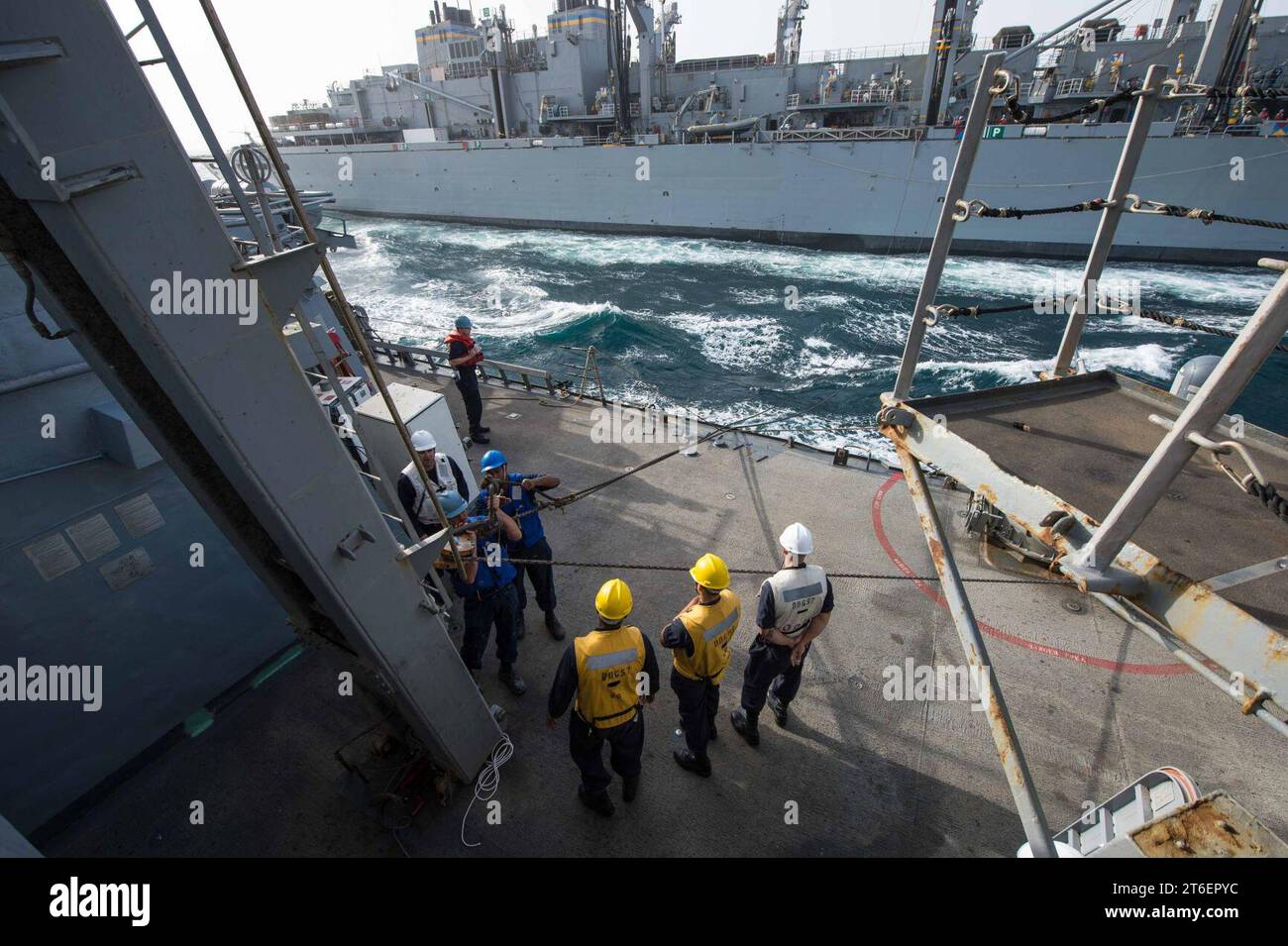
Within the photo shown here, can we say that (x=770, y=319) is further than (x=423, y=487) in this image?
Yes

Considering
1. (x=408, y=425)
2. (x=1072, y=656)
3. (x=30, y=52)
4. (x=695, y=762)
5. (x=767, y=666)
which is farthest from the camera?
(x=408, y=425)

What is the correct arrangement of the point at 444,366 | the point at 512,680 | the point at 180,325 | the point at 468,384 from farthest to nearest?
the point at 444,366
the point at 468,384
the point at 512,680
the point at 180,325

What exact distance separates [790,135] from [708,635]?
3585cm

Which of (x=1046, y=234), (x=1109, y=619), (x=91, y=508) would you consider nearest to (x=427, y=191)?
(x=1046, y=234)

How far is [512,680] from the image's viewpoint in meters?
5.54

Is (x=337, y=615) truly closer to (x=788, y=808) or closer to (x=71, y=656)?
(x=71, y=656)

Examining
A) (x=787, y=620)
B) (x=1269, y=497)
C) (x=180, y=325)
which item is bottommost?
(x=787, y=620)

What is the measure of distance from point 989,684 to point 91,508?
651 cm

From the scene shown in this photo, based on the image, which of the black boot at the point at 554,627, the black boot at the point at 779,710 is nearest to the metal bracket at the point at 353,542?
the black boot at the point at 554,627

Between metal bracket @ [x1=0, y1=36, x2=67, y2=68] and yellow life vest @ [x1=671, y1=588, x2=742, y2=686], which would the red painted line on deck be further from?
metal bracket @ [x1=0, y1=36, x2=67, y2=68]

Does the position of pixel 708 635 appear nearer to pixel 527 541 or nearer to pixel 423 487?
pixel 527 541

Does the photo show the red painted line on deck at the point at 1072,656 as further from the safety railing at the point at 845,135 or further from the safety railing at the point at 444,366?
the safety railing at the point at 845,135

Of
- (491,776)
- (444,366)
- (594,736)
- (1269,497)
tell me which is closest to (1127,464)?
(1269,497)

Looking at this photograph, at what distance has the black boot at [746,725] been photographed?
4.99 metres
